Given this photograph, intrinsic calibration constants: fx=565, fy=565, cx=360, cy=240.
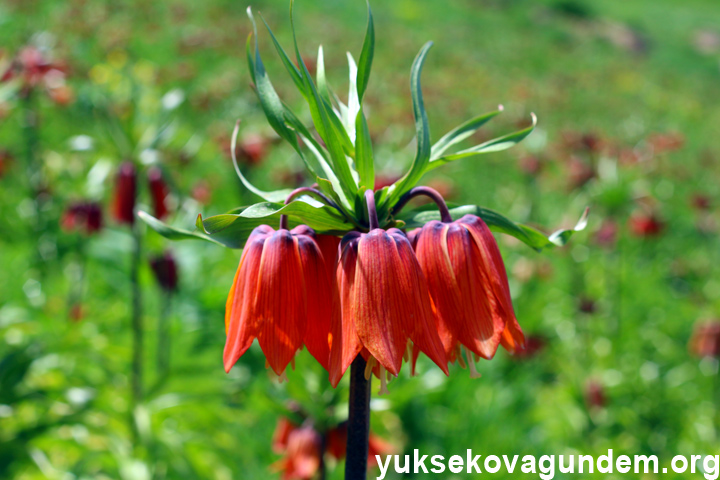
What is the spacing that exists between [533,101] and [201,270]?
8690 mm

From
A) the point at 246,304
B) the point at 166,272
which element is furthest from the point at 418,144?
the point at 166,272

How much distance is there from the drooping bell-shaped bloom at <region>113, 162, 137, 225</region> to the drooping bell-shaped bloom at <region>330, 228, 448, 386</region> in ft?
5.58

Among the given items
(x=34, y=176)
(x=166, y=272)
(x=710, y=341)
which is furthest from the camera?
(x=34, y=176)

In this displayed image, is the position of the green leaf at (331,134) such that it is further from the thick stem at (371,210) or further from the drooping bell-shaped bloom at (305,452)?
the drooping bell-shaped bloom at (305,452)

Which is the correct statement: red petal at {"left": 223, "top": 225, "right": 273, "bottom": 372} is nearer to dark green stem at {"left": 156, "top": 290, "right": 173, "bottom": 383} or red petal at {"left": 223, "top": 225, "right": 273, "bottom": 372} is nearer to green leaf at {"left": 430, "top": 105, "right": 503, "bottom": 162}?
green leaf at {"left": 430, "top": 105, "right": 503, "bottom": 162}

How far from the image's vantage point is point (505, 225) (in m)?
0.75

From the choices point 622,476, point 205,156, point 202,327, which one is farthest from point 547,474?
point 205,156

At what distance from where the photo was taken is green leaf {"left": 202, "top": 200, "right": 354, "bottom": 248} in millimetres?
665

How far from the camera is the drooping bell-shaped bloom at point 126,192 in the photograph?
2.14m

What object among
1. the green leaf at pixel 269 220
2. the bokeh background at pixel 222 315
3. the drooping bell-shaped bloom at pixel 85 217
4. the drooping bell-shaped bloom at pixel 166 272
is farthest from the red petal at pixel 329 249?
the drooping bell-shaped bloom at pixel 85 217

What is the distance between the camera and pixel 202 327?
2.78 m

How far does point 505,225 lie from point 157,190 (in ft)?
6.32

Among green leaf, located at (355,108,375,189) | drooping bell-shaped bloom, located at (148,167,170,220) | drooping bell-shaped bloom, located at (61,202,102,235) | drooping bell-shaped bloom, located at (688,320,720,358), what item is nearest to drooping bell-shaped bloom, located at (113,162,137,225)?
drooping bell-shaped bloom, located at (148,167,170,220)

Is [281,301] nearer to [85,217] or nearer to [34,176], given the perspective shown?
[85,217]
